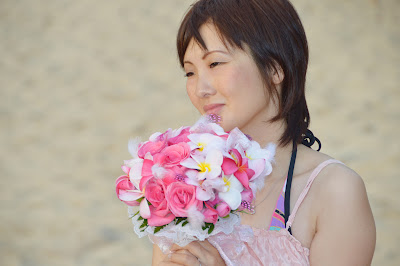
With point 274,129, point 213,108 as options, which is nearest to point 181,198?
point 213,108

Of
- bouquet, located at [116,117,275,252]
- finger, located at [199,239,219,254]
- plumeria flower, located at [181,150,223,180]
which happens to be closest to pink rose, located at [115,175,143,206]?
bouquet, located at [116,117,275,252]

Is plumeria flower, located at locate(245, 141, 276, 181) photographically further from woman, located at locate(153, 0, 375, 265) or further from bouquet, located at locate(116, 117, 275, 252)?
woman, located at locate(153, 0, 375, 265)

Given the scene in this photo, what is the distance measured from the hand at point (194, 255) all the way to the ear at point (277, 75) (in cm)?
77

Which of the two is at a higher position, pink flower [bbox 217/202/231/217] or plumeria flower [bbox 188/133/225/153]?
plumeria flower [bbox 188/133/225/153]

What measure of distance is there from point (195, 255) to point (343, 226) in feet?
1.91

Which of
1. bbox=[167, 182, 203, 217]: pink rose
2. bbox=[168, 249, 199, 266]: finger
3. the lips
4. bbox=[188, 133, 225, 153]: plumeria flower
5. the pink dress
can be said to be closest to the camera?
bbox=[167, 182, 203, 217]: pink rose

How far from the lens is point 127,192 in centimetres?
204

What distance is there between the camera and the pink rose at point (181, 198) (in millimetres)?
1861

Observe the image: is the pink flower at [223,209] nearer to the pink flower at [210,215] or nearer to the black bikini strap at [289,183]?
the pink flower at [210,215]

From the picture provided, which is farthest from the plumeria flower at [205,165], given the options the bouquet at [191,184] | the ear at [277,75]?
the ear at [277,75]

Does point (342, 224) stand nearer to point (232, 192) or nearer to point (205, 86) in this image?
point (232, 192)

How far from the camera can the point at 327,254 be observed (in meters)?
2.18

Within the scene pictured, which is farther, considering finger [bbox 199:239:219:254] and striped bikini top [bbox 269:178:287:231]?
striped bikini top [bbox 269:178:287:231]

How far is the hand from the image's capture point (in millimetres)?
2123
